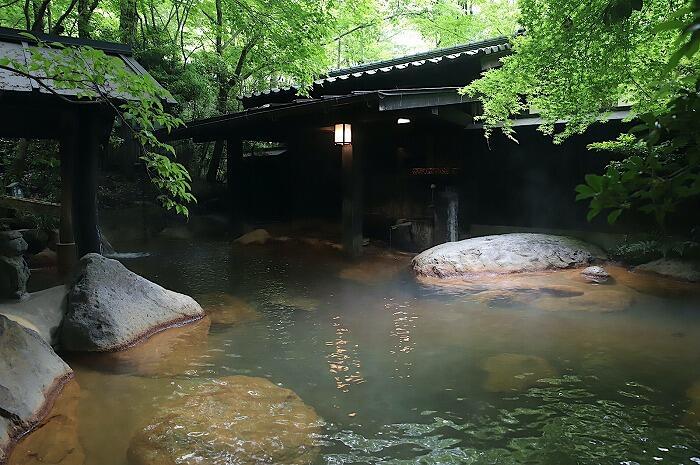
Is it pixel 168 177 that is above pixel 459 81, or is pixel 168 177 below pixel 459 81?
below

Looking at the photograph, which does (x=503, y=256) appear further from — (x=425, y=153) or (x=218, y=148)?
(x=218, y=148)

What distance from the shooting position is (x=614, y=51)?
5.87m

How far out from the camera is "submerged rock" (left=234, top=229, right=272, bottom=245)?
1397cm

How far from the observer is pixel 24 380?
14.5 ft

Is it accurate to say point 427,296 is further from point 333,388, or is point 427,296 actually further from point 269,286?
point 333,388

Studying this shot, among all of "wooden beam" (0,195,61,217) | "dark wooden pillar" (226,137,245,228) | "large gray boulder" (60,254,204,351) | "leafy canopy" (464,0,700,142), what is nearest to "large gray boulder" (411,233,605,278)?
"leafy canopy" (464,0,700,142)

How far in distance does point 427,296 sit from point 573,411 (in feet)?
13.7

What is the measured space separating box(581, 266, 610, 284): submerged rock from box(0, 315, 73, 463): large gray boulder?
866 cm

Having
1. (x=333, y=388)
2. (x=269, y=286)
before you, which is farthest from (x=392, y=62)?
(x=333, y=388)

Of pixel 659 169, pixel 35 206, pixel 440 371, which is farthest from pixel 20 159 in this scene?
pixel 659 169

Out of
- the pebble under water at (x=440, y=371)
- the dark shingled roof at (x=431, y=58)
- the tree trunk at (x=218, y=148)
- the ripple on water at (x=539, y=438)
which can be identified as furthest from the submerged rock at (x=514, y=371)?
the tree trunk at (x=218, y=148)

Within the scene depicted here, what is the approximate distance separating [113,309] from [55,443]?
260 centimetres

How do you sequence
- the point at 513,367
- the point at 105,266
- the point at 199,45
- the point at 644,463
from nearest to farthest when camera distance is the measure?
the point at 644,463 → the point at 513,367 → the point at 105,266 → the point at 199,45

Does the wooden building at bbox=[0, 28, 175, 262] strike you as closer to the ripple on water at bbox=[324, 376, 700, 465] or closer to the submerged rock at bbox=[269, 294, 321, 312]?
the submerged rock at bbox=[269, 294, 321, 312]
